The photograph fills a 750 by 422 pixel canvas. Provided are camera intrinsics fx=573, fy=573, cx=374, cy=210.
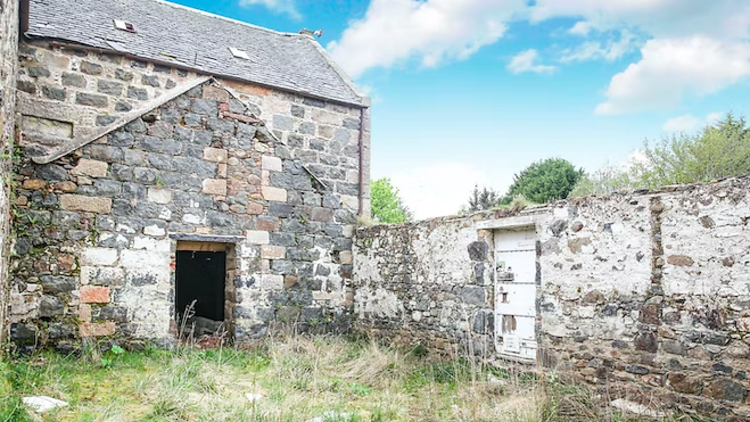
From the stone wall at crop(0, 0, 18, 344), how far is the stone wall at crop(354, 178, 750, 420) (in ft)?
18.5

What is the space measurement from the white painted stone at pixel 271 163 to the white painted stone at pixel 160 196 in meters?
1.57

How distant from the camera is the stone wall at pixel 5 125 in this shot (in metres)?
5.88

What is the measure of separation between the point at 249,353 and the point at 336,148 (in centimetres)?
451

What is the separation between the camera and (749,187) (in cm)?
500

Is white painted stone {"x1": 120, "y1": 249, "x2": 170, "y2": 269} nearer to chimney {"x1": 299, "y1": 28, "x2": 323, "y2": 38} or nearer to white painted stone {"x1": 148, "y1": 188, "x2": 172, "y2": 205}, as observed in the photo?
white painted stone {"x1": 148, "y1": 188, "x2": 172, "y2": 205}

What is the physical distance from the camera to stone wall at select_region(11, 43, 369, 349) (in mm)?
7605

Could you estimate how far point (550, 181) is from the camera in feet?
81.8

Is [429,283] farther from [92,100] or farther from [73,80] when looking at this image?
[73,80]

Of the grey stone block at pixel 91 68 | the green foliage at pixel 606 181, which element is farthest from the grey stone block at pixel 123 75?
the green foliage at pixel 606 181

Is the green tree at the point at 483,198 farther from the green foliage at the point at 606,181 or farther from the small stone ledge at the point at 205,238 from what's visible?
the small stone ledge at the point at 205,238

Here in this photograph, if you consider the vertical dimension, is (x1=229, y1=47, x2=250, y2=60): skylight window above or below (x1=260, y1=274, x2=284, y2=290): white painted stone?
above

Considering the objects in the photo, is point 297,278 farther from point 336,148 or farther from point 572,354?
point 572,354

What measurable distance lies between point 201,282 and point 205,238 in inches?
173

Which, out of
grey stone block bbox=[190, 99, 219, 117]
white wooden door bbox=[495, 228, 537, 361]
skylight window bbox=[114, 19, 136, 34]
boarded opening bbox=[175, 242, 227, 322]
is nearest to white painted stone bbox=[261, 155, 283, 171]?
grey stone block bbox=[190, 99, 219, 117]
